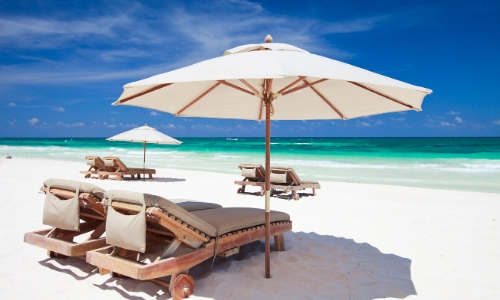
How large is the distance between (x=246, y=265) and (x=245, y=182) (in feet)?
17.8

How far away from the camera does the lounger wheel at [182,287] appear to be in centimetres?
289

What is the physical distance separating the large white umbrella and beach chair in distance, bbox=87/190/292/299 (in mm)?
563

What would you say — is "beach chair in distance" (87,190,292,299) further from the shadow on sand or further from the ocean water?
the ocean water

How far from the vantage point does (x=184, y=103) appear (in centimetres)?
461

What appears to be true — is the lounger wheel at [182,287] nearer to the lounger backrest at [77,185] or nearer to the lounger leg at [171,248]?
the lounger leg at [171,248]

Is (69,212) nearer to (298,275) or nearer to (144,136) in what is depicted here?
(298,275)

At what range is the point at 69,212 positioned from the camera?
3.35 meters

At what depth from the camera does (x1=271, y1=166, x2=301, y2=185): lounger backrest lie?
8.58 metres

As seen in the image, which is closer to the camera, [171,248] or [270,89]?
[171,248]

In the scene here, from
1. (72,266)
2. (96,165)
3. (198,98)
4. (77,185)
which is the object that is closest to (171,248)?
(77,185)

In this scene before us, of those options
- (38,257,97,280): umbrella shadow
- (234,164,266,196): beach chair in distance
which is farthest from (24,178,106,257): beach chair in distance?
(234,164,266,196): beach chair in distance

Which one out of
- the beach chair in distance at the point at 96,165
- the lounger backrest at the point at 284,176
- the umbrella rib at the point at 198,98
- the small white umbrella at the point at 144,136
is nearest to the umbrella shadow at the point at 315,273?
the umbrella rib at the point at 198,98

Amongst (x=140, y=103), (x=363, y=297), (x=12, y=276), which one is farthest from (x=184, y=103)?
(x=363, y=297)

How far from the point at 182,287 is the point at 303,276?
121 cm
